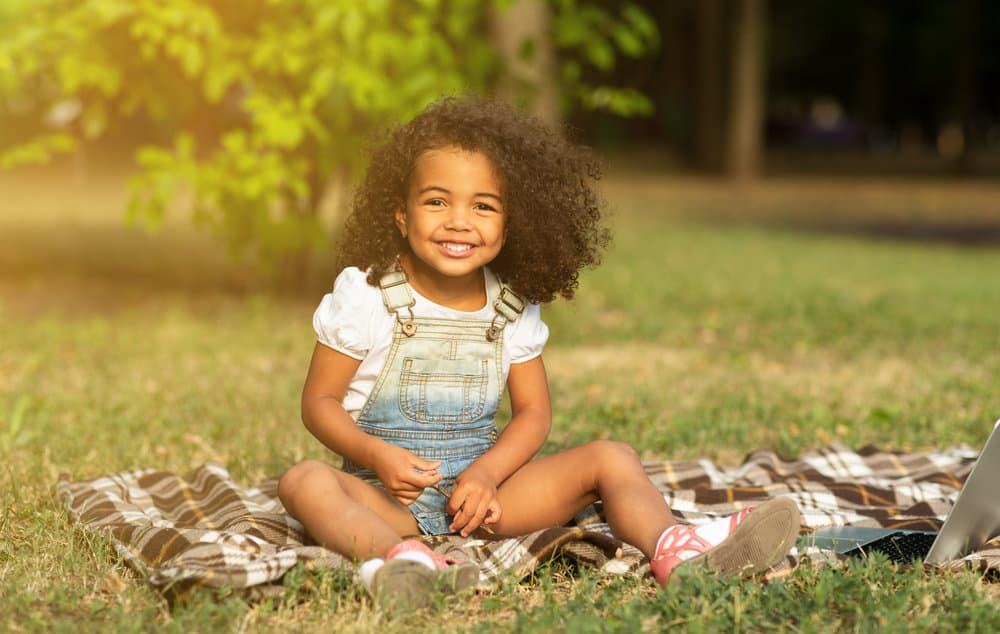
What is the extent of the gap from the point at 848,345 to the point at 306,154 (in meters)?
3.51

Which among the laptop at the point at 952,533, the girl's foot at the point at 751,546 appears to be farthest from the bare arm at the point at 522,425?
the laptop at the point at 952,533

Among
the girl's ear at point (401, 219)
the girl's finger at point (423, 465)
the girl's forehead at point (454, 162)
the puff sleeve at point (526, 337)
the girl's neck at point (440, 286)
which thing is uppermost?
the girl's forehead at point (454, 162)

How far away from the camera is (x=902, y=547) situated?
3439 mm

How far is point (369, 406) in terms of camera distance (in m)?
3.49

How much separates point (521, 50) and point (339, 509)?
5145 millimetres

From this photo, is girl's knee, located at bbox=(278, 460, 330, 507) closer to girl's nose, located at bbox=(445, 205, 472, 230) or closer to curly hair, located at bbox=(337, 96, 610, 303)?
curly hair, located at bbox=(337, 96, 610, 303)

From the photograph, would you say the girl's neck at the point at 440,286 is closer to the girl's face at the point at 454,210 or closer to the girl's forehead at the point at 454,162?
the girl's face at the point at 454,210

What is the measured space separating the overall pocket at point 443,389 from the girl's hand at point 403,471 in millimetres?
256

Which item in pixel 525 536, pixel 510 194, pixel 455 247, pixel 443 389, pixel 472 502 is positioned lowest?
pixel 525 536

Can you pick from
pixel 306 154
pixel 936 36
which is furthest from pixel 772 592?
pixel 936 36

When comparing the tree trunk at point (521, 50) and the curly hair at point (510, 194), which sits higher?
the tree trunk at point (521, 50)

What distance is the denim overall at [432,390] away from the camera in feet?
11.4

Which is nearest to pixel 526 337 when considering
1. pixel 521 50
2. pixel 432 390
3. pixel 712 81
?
pixel 432 390

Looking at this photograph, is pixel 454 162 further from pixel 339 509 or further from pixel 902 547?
pixel 902 547
